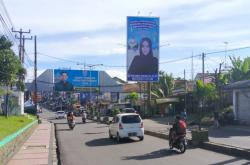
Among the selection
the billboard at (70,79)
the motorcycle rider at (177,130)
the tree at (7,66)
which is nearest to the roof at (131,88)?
the billboard at (70,79)

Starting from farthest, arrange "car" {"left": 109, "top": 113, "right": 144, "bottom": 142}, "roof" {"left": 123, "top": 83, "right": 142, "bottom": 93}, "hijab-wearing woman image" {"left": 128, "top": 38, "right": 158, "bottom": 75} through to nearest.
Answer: "roof" {"left": 123, "top": 83, "right": 142, "bottom": 93}, "hijab-wearing woman image" {"left": 128, "top": 38, "right": 158, "bottom": 75}, "car" {"left": 109, "top": 113, "right": 144, "bottom": 142}

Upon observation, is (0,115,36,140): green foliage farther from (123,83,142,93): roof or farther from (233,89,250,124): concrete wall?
(123,83,142,93): roof

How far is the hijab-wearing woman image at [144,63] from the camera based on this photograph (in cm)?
5256

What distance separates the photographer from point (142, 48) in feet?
172

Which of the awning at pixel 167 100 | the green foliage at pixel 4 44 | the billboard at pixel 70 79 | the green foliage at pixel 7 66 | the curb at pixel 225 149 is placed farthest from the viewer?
the awning at pixel 167 100

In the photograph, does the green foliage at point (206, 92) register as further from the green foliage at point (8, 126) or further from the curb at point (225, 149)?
the curb at point (225, 149)

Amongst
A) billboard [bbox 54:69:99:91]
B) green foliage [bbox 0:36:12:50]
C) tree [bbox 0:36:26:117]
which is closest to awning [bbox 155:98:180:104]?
billboard [bbox 54:69:99:91]

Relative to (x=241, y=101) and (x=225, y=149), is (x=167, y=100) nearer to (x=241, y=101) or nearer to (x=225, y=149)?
(x=241, y=101)

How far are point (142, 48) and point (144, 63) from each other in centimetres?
178

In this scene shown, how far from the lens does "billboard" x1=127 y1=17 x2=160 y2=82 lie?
5075 cm

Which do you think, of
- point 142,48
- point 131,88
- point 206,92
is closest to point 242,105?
point 206,92

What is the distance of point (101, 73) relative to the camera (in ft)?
226

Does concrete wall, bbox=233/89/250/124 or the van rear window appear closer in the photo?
the van rear window

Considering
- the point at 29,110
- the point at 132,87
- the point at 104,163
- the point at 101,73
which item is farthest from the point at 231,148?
the point at 132,87
